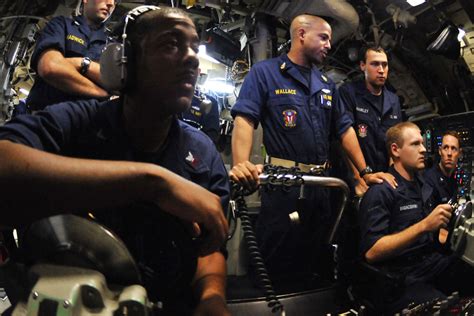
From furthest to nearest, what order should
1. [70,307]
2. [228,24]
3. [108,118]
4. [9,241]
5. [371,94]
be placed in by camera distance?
[228,24]
[371,94]
[108,118]
[9,241]
[70,307]

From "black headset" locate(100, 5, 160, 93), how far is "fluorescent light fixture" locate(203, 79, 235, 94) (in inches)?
172

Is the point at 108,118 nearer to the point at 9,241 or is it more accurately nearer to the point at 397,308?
the point at 9,241

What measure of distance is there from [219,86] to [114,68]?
14.7 ft

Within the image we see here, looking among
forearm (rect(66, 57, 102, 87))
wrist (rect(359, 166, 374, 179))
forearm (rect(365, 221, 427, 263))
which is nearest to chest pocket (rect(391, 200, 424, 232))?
forearm (rect(365, 221, 427, 263))

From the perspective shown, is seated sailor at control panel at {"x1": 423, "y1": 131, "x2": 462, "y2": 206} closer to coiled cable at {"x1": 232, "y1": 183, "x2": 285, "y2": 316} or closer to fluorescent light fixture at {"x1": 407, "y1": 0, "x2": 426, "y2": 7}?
fluorescent light fixture at {"x1": 407, "y1": 0, "x2": 426, "y2": 7}

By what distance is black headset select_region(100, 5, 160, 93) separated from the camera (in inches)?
46.2

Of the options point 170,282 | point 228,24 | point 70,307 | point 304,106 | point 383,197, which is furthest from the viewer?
point 228,24

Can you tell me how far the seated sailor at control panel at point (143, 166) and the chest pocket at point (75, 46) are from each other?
3.10ft

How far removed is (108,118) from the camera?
1.18 m

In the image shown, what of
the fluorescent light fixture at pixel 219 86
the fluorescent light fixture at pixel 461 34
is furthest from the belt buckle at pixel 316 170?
the fluorescent light fixture at pixel 461 34

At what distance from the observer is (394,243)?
2125mm

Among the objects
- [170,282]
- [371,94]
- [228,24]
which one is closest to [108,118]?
[170,282]

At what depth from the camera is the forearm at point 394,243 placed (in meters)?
2.10

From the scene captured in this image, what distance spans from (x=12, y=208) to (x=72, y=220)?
0.14 m
